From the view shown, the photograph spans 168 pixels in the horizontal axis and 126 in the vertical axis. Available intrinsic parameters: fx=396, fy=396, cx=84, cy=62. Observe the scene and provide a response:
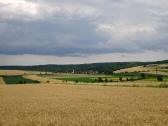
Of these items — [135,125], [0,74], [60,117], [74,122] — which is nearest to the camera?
[135,125]

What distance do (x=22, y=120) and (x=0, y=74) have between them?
16335 cm

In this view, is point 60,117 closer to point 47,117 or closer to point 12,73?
point 47,117

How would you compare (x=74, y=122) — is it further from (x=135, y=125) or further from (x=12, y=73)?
(x=12, y=73)

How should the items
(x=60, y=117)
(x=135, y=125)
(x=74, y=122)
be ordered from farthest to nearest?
(x=60, y=117)
(x=74, y=122)
(x=135, y=125)

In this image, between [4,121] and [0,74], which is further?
[0,74]

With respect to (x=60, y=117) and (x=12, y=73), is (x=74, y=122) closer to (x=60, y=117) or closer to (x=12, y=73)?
(x=60, y=117)

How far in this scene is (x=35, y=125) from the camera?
2184cm

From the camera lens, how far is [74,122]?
22781mm

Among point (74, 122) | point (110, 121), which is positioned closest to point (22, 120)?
point (74, 122)

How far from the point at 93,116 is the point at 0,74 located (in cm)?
16274

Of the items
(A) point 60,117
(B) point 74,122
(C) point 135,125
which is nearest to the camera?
(C) point 135,125

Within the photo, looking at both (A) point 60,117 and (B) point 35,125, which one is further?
(A) point 60,117

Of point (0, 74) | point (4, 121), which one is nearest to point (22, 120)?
point (4, 121)

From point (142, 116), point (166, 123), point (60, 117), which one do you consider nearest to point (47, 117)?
point (60, 117)
